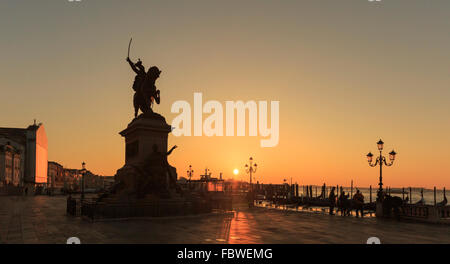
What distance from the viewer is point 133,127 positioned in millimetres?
22266

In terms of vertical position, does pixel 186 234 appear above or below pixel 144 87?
below

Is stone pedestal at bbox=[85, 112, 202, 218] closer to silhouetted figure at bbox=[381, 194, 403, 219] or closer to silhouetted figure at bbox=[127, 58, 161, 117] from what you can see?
silhouetted figure at bbox=[127, 58, 161, 117]

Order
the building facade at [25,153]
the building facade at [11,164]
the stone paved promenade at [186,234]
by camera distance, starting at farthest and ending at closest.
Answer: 1. the building facade at [25,153]
2. the building facade at [11,164]
3. the stone paved promenade at [186,234]

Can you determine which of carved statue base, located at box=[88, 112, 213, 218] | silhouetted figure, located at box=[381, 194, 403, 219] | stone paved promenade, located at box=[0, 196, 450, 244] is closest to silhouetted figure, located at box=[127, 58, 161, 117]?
carved statue base, located at box=[88, 112, 213, 218]

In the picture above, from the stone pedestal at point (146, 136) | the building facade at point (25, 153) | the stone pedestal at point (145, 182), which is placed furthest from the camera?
the building facade at point (25, 153)

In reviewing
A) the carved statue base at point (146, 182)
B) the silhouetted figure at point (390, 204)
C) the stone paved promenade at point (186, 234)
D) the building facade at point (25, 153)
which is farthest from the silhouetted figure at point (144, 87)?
the building facade at point (25, 153)

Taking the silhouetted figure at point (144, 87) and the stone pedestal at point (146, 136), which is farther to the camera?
the silhouetted figure at point (144, 87)

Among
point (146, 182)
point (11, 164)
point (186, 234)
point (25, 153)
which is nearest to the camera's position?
point (186, 234)

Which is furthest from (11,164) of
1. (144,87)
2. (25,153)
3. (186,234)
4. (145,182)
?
(186,234)

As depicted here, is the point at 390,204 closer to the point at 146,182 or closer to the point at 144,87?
the point at 146,182

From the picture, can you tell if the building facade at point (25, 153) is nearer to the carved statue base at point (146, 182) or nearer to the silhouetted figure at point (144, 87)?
the silhouetted figure at point (144, 87)
